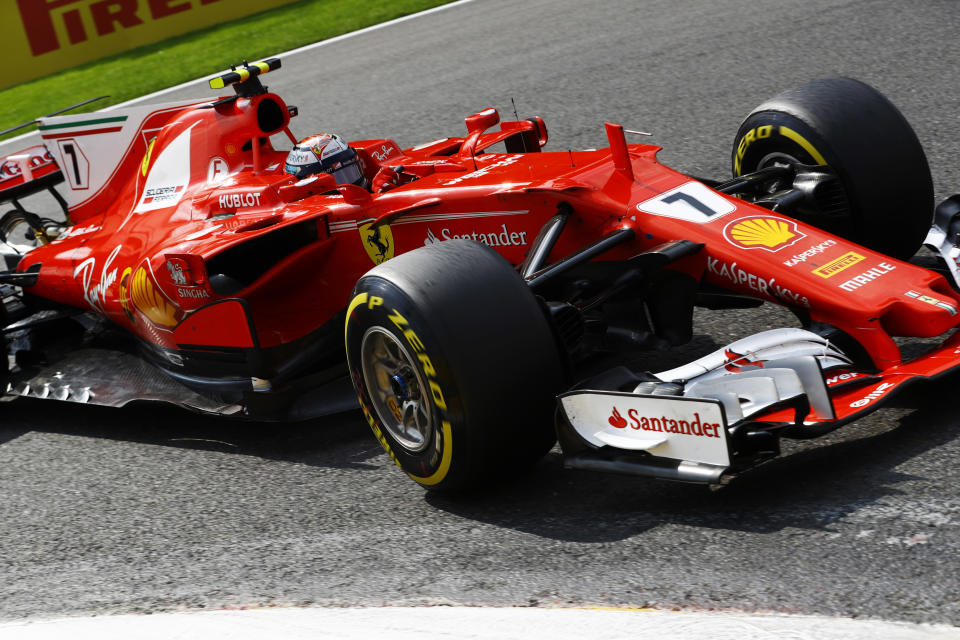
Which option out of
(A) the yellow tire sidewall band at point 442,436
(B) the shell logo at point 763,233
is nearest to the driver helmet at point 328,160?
(A) the yellow tire sidewall band at point 442,436

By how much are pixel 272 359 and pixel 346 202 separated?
2.47 feet

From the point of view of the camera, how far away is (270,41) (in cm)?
1295

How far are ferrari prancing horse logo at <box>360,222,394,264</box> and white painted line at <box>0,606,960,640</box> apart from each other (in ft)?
5.91

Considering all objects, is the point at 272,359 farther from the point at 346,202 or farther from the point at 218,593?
the point at 218,593

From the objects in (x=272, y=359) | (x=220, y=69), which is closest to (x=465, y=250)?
(x=272, y=359)

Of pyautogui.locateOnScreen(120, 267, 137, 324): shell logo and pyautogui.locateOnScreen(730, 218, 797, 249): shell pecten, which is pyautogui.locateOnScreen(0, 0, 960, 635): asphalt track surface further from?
pyautogui.locateOnScreen(730, 218, 797, 249): shell pecten

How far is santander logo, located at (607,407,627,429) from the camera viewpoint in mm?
3314

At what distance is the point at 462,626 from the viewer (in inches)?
113

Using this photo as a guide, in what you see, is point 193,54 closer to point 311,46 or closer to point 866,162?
point 311,46

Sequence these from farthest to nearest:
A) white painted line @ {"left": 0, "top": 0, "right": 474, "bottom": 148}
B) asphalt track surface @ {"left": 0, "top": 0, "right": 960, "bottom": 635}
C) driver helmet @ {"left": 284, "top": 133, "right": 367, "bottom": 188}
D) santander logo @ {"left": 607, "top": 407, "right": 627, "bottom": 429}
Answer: white painted line @ {"left": 0, "top": 0, "right": 474, "bottom": 148} → driver helmet @ {"left": 284, "top": 133, "right": 367, "bottom": 188} → santander logo @ {"left": 607, "top": 407, "right": 627, "bottom": 429} → asphalt track surface @ {"left": 0, "top": 0, "right": 960, "bottom": 635}

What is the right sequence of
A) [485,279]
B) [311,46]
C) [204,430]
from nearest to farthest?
[485,279], [204,430], [311,46]

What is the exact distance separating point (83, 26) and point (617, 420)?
12.5 m

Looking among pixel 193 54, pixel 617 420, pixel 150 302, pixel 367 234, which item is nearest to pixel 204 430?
pixel 150 302

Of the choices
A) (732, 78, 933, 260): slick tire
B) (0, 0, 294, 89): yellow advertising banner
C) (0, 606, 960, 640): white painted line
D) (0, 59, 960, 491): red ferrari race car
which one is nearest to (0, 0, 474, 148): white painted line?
(0, 0, 294, 89): yellow advertising banner
